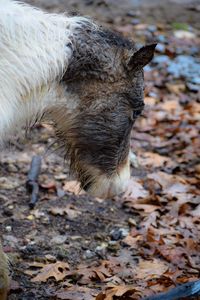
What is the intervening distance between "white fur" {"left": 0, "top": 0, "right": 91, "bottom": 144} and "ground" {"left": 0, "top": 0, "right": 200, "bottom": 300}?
2.33 feet

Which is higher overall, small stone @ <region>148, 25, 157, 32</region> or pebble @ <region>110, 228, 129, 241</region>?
small stone @ <region>148, 25, 157, 32</region>

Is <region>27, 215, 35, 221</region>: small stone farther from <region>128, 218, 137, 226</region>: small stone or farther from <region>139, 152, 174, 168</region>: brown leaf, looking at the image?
<region>139, 152, 174, 168</region>: brown leaf

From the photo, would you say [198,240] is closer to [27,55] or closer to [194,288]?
[194,288]

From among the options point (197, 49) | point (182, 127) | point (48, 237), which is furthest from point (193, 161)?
point (197, 49)

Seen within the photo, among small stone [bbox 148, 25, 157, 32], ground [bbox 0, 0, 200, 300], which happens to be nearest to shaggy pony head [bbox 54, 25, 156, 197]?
ground [bbox 0, 0, 200, 300]

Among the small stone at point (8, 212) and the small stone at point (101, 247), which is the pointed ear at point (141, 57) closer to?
the small stone at point (101, 247)

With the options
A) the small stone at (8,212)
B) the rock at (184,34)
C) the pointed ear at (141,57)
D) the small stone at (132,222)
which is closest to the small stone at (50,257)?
the small stone at (8,212)

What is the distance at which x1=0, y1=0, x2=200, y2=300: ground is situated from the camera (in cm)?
509

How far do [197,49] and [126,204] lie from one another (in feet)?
18.1

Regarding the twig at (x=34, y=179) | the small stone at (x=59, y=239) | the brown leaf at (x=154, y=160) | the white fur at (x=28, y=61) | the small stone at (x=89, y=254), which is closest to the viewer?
the white fur at (x=28, y=61)

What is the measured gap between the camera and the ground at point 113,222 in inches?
200

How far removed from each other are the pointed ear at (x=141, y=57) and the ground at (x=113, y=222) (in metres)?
0.69

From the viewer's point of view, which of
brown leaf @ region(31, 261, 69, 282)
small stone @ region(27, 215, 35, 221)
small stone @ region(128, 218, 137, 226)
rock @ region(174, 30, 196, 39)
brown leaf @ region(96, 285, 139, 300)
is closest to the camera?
brown leaf @ region(96, 285, 139, 300)

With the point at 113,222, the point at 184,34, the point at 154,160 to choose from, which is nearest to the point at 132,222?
the point at 113,222
